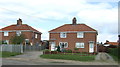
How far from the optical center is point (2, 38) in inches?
2207

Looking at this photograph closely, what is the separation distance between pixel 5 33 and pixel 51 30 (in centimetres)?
1486

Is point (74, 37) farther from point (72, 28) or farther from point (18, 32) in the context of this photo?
point (18, 32)

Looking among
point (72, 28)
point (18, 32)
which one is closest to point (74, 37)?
point (72, 28)

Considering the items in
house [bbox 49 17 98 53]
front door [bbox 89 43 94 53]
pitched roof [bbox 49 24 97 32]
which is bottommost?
front door [bbox 89 43 94 53]

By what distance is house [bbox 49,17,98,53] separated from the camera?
46.1 meters

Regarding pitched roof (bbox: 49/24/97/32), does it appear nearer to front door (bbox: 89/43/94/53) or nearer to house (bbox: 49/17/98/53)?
house (bbox: 49/17/98/53)

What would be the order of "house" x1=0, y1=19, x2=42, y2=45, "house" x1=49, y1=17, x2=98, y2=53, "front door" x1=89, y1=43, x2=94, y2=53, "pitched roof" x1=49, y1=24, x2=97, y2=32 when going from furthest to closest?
"house" x1=0, y1=19, x2=42, y2=45 → "pitched roof" x1=49, y1=24, x2=97, y2=32 → "house" x1=49, y1=17, x2=98, y2=53 → "front door" x1=89, y1=43, x2=94, y2=53

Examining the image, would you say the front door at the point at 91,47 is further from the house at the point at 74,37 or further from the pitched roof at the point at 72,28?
the pitched roof at the point at 72,28

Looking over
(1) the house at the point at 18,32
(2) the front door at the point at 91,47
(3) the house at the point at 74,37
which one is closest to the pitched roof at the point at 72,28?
(3) the house at the point at 74,37

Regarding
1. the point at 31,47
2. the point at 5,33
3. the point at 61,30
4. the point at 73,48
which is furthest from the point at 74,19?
the point at 5,33

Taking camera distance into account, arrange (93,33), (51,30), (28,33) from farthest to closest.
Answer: (28,33), (51,30), (93,33)

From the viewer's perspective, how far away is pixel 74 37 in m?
47.6

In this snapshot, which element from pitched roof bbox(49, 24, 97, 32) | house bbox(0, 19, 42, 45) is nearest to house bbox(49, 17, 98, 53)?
pitched roof bbox(49, 24, 97, 32)

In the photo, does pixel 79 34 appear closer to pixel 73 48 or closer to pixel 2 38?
pixel 73 48
